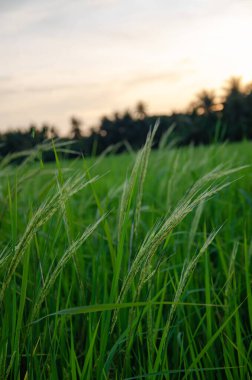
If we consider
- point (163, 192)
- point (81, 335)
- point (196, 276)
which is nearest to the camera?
point (81, 335)

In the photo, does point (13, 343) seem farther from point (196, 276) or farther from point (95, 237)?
point (95, 237)

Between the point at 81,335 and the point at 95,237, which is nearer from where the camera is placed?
the point at 81,335

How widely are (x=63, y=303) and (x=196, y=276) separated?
49cm

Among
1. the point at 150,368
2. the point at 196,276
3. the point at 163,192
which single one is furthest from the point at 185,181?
the point at 150,368

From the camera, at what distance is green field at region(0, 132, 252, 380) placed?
0.87 metres

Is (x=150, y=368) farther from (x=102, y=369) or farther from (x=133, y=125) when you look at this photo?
(x=133, y=125)

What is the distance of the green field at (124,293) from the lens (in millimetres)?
871

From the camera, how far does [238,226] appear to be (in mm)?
2207

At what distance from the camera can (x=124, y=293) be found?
815 millimetres

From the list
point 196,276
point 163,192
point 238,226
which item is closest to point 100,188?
point 163,192

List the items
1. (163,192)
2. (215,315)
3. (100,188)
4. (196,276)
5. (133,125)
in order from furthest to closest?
(133,125), (100,188), (163,192), (196,276), (215,315)

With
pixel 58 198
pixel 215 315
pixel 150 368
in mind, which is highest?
pixel 58 198

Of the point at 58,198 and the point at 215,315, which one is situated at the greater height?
the point at 58,198

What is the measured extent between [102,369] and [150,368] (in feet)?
0.34
